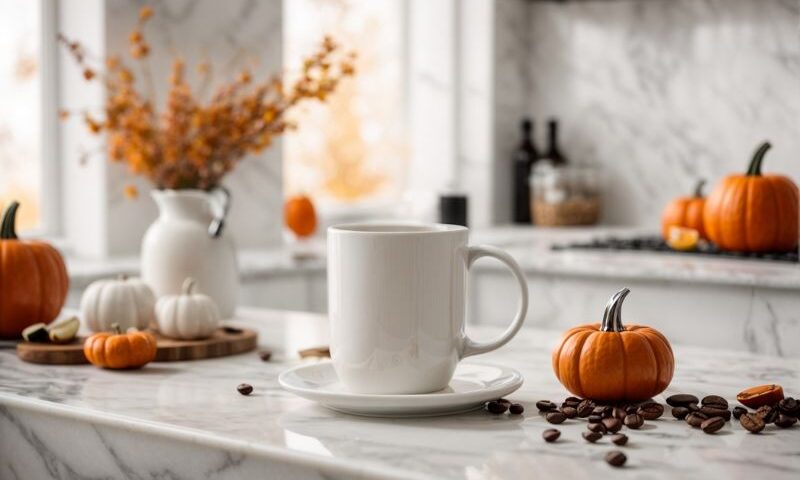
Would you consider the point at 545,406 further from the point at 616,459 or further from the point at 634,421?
the point at 616,459

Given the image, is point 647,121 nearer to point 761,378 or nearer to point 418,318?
point 761,378

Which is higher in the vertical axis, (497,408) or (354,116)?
(354,116)

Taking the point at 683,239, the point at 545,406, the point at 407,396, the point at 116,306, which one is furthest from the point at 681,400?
the point at 683,239

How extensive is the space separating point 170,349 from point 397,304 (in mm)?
449

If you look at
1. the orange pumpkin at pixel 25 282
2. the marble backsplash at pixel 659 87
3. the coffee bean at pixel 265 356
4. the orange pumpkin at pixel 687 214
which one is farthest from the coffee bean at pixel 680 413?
the marble backsplash at pixel 659 87

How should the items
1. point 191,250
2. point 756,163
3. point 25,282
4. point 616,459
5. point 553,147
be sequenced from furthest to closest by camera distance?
point 553,147 < point 756,163 < point 191,250 < point 25,282 < point 616,459

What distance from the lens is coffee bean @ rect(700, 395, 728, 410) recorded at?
1.03 m

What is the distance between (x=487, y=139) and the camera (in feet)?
13.2

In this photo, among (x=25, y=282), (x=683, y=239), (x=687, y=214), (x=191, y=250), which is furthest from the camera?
(x=687, y=214)

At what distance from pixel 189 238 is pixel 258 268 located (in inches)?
39.2

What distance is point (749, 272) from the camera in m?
2.37

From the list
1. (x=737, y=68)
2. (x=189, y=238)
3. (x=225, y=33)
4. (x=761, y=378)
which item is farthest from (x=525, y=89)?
(x=761, y=378)

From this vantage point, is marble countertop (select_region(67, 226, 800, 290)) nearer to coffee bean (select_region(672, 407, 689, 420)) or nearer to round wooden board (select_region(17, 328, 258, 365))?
round wooden board (select_region(17, 328, 258, 365))

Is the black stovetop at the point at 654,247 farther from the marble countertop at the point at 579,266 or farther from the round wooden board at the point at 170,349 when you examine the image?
the round wooden board at the point at 170,349
